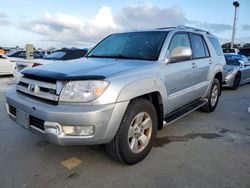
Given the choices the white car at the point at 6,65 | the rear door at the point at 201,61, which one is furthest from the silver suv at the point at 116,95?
the white car at the point at 6,65

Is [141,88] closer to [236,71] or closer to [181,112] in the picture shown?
[181,112]

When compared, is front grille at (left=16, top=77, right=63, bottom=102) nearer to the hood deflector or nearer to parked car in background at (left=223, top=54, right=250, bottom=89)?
the hood deflector

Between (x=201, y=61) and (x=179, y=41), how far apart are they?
87 cm

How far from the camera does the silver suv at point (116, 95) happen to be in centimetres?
271

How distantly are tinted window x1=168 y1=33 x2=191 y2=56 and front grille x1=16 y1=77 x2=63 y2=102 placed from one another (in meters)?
1.86

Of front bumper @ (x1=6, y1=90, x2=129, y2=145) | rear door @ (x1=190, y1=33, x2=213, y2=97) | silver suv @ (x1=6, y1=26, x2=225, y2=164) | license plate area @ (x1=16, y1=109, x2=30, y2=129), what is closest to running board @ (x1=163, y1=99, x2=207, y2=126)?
silver suv @ (x1=6, y1=26, x2=225, y2=164)

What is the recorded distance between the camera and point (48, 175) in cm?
293

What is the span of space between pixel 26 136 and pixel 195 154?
2.67 meters

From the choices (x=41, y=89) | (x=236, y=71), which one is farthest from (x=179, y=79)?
(x=236, y=71)

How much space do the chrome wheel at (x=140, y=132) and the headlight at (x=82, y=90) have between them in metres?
0.64

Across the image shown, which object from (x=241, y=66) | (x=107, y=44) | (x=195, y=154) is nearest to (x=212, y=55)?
(x=107, y=44)

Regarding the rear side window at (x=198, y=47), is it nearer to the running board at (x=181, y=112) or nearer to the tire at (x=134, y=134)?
the running board at (x=181, y=112)

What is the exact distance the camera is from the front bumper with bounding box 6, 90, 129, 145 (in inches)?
104

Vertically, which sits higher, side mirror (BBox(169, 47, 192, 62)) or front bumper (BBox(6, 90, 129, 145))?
side mirror (BBox(169, 47, 192, 62))
